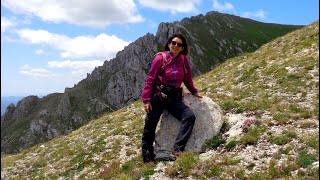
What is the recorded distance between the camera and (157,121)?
15.9 meters

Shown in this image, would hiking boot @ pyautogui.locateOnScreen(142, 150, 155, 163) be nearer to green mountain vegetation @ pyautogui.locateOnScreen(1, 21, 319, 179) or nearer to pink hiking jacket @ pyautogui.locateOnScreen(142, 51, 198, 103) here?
green mountain vegetation @ pyautogui.locateOnScreen(1, 21, 319, 179)

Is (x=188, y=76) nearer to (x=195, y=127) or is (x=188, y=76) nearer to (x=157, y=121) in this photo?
(x=195, y=127)

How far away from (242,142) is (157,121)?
3.88 m

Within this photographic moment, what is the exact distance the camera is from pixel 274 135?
14922 millimetres

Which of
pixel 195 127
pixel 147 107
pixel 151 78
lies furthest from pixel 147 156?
pixel 151 78

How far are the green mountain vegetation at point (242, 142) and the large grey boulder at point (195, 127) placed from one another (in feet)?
1.95

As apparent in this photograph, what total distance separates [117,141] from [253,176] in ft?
35.7

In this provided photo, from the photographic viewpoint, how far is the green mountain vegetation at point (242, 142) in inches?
514

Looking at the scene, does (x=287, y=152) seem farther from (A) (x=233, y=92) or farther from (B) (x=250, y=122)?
(A) (x=233, y=92)

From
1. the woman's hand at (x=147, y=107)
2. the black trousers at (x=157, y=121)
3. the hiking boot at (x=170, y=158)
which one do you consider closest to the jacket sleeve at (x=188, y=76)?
the black trousers at (x=157, y=121)

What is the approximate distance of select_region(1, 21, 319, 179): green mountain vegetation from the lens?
13055 mm

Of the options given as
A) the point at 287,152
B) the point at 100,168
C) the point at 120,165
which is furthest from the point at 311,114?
the point at 100,168

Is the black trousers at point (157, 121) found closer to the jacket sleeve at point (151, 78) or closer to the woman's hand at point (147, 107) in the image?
the woman's hand at point (147, 107)

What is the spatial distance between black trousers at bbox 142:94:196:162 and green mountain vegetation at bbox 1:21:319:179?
0.77m
